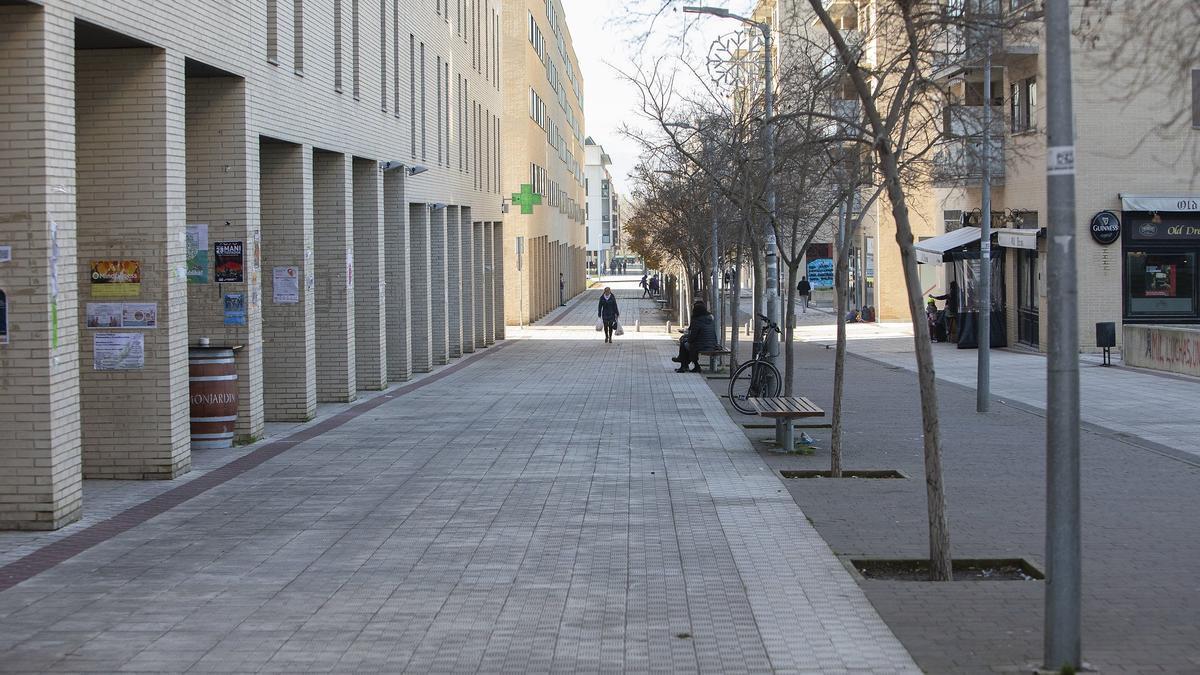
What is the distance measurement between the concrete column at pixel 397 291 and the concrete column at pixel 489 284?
1351 cm

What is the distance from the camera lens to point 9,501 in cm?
1031

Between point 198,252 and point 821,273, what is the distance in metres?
48.6

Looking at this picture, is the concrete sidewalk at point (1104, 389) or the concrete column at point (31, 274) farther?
the concrete sidewalk at point (1104, 389)

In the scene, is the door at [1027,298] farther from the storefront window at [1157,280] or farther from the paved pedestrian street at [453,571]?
the paved pedestrian street at [453,571]

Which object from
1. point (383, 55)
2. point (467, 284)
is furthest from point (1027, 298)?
point (383, 55)

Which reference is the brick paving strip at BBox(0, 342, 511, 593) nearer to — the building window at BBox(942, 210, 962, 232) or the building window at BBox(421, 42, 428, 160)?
the building window at BBox(421, 42, 428, 160)

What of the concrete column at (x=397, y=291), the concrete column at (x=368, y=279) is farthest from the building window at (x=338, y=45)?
the concrete column at (x=397, y=291)

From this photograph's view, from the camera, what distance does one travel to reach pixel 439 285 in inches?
1257

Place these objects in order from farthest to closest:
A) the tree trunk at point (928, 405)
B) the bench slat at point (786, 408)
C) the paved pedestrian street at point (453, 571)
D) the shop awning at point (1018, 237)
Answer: the shop awning at point (1018, 237)
the bench slat at point (786, 408)
the tree trunk at point (928, 405)
the paved pedestrian street at point (453, 571)

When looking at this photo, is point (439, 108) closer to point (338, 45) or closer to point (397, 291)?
point (397, 291)

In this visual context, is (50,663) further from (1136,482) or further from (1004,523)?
(1136,482)

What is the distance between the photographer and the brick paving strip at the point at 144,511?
9.09m

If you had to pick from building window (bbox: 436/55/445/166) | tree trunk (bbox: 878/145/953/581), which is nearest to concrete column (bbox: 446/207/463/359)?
building window (bbox: 436/55/445/166)

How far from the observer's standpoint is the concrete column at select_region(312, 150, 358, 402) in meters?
20.7
